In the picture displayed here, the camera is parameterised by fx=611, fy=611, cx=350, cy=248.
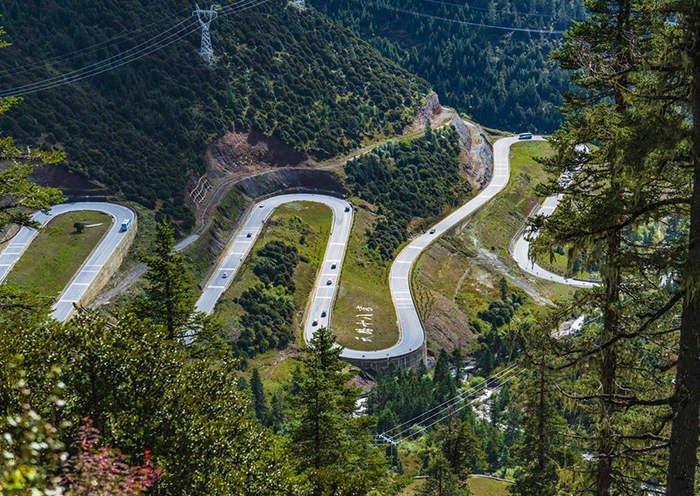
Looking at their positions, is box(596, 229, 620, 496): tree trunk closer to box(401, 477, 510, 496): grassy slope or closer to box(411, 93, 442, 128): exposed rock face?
box(401, 477, 510, 496): grassy slope

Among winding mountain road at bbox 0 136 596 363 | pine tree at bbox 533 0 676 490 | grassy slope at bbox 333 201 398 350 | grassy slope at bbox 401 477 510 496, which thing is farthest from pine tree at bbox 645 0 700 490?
grassy slope at bbox 333 201 398 350

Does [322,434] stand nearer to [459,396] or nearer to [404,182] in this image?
[459,396]

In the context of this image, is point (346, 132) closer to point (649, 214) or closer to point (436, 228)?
point (436, 228)

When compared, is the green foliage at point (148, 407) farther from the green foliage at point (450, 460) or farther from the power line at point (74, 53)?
the power line at point (74, 53)

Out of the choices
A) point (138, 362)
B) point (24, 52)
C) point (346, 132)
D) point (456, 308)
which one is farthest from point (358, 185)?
point (138, 362)

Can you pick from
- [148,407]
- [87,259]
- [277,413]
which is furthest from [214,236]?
[148,407]
